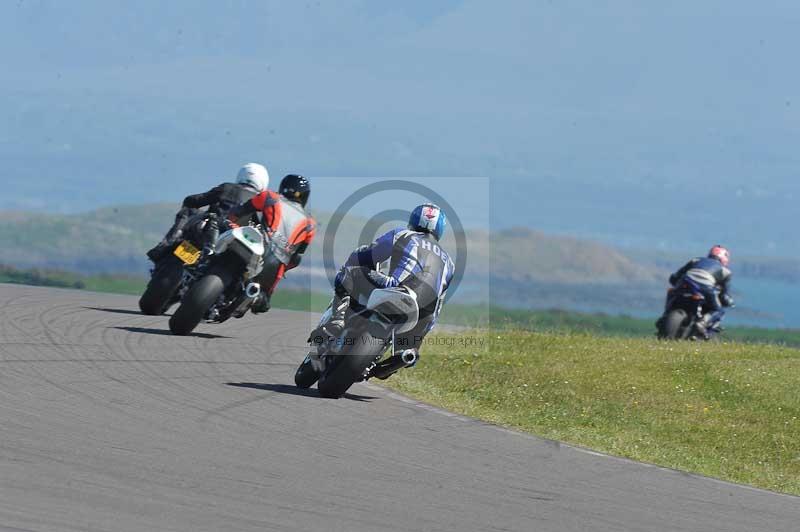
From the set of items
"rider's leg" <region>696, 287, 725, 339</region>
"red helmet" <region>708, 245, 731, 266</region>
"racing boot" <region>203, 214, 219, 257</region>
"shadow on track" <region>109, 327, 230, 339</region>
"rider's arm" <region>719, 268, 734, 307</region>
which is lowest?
"shadow on track" <region>109, 327, 230, 339</region>

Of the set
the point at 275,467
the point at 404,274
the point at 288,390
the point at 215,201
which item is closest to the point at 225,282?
the point at 215,201

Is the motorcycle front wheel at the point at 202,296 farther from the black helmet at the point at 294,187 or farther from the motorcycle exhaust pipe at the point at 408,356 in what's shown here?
the motorcycle exhaust pipe at the point at 408,356

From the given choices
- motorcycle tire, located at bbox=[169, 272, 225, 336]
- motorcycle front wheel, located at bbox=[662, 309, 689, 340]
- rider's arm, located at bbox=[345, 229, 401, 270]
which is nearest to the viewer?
rider's arm, located at bbox=[345, 229, 401, 270]

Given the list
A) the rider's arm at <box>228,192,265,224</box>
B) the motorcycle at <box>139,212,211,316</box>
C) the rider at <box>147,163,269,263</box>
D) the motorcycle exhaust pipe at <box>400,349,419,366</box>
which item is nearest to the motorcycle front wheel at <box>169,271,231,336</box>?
the motorcycle at <box>139,212,211,316</box>

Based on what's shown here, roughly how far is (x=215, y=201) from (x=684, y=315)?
8.82 m

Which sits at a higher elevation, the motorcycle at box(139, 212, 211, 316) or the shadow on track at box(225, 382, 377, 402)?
the motorcycle at box(139, 212, 211, 316)

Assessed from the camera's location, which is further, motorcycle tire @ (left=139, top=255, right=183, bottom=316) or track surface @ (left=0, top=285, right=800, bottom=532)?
motorcycle tire @ (left=139, top=255, right=183, bottom=316)

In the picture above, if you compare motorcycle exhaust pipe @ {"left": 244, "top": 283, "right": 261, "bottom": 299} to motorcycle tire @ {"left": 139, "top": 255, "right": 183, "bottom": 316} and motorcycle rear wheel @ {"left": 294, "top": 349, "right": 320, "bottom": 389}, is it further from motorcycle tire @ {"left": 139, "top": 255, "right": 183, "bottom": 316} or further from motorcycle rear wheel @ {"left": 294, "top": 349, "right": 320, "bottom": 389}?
motorcycle rear wheel @ {"left": 294, "top": 349, "right": 320, "bottom": 389}

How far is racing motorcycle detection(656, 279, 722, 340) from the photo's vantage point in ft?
78.0

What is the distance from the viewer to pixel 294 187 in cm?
1744

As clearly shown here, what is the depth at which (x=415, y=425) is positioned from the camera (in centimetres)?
1227

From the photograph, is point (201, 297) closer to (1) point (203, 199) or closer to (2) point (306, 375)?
(1) point (203, 199)

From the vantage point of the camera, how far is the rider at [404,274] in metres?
13.1

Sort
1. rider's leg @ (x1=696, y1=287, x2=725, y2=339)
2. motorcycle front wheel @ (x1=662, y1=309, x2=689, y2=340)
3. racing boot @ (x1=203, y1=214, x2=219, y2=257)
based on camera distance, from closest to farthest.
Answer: racing boot @ (x1=203, y1=214, x2=219, y2=257) < motorcycle front wheel @ (x1=662, y1=309, x2=689, y2=340) < rider's leg @ (x1=696, y1=287, x2=725, y2=339)
